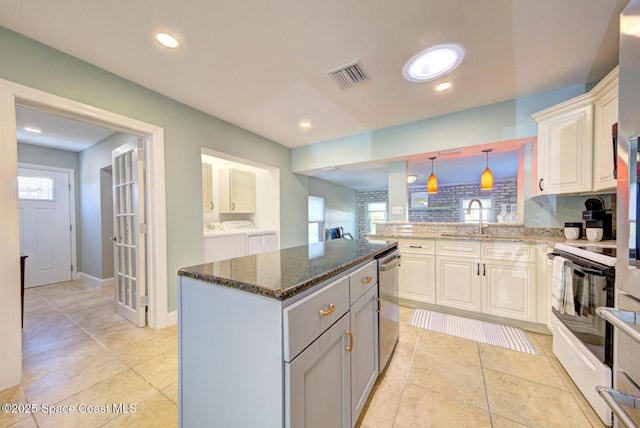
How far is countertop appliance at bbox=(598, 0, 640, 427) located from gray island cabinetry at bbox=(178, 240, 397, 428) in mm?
867

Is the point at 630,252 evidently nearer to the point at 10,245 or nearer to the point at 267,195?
the point at 10,245

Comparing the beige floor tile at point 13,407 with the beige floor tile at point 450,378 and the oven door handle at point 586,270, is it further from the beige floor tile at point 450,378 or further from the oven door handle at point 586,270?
the oven door handle at point 586,270

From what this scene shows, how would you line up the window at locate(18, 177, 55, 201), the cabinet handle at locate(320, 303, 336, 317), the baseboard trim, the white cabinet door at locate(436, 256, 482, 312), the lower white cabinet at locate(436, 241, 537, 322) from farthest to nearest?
the baseboard trim, the window at locate(18, 177, 55, 201), the white cabinet door at locate(436, 256, 482, 312), the lower white cabinet at locate(436, 241, 537, 322), the cabinet handle at locate(320, 303, 336, 317)

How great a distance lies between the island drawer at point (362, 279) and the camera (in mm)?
1220

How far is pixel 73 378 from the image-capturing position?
64.4 inches

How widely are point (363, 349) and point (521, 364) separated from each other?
145 cm

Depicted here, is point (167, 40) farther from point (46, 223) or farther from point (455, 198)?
point (455, 198)

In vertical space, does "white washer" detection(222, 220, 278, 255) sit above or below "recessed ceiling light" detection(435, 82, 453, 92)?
below

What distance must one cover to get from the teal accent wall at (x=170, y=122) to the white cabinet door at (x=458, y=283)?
288 cm

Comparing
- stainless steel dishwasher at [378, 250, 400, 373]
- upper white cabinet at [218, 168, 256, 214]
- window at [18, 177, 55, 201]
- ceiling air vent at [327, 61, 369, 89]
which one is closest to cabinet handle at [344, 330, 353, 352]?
stainless steel dishwasher at [378, 250, 400, 373]

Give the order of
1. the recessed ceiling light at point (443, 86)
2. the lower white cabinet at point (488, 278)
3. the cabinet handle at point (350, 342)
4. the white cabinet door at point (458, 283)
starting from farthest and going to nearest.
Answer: the white cabinet door at point (458, 283)
the lower white cabinet at point (488, 278)
the recessed ceiling light at point (443, 86)
the cabinet handle at point (350, 342)

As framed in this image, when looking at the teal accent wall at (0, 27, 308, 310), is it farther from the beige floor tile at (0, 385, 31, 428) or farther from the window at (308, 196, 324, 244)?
the window at (308, 196, 324, 244)

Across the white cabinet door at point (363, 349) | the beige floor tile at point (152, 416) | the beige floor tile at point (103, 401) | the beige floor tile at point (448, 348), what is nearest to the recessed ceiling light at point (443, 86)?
the white cabinet door at point (363, 349)

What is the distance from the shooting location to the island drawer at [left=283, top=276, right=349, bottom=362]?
77 centimetres
